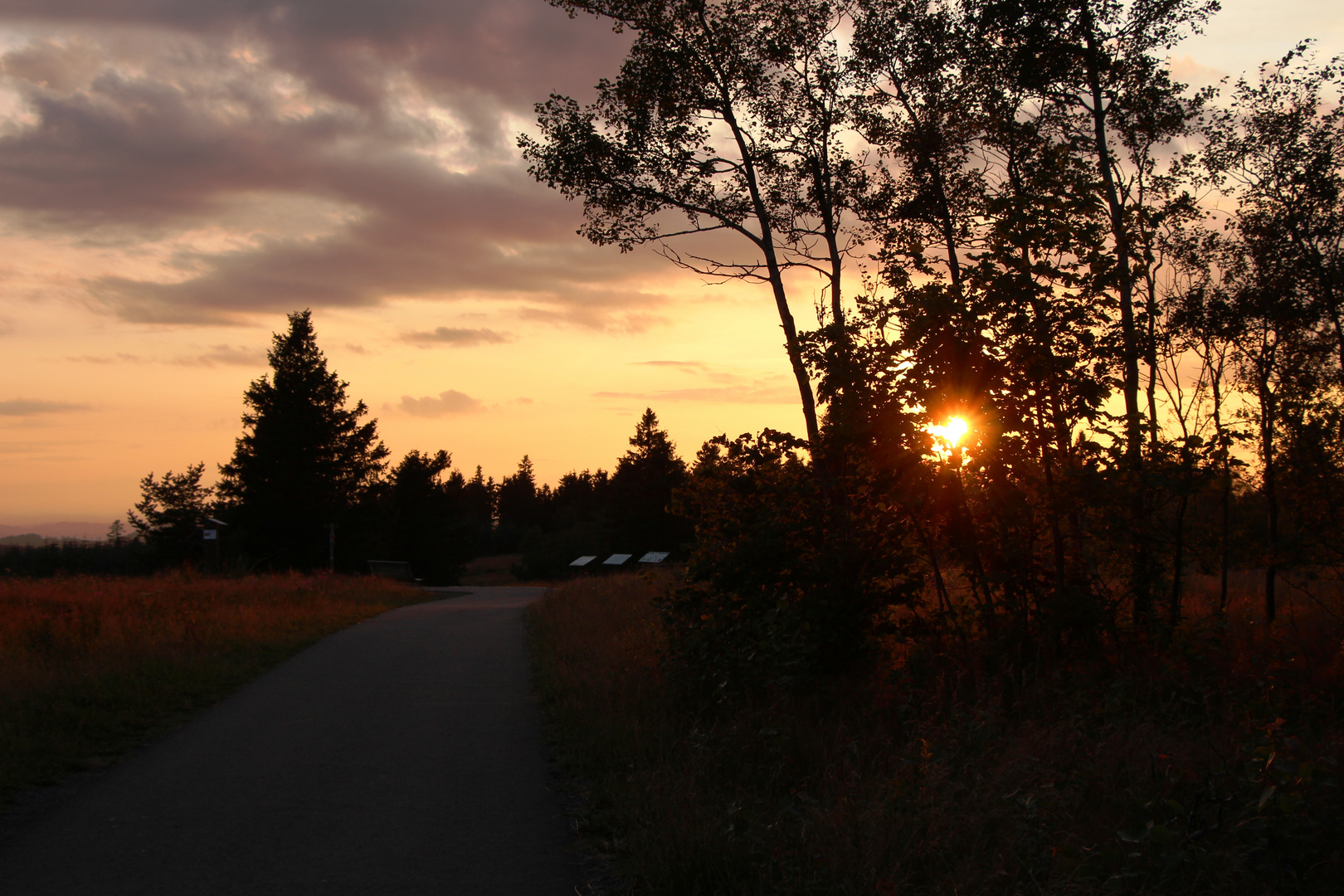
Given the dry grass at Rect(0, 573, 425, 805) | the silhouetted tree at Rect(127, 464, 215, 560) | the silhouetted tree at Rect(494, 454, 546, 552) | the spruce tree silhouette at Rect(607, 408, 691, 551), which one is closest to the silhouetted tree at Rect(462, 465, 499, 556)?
the silhouetted tree at Rect(494, 454, 546, 552)

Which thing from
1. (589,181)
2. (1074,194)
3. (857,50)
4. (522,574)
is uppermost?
(857,50)

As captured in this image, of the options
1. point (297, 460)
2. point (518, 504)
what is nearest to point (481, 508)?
point (518, 504)

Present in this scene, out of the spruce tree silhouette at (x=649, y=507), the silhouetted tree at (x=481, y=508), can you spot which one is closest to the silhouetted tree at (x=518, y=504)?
the silhouetted tree at (x=481, y=508)

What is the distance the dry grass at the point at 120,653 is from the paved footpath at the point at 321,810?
1.83 ft

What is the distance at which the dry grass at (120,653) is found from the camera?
8102mm

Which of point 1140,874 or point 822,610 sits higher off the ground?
point 822,610

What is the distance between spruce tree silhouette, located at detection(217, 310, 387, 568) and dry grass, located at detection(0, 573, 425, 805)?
28.8 metres

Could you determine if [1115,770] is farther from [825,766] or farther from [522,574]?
[522,574]

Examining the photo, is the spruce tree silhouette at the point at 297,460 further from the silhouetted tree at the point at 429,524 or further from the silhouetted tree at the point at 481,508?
the silhouetted tree at the point at 481,508

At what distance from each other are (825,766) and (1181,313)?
14303 millimetres

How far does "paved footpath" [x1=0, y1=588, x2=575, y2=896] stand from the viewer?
4.96 m

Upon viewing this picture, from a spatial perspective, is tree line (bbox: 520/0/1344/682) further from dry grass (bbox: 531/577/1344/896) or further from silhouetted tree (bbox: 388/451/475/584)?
silhouetted tree (bbox: 388/451/475/584)

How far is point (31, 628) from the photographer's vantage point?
1374 cm

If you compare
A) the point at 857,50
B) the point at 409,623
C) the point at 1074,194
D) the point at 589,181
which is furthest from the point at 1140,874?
the point at 409,623
